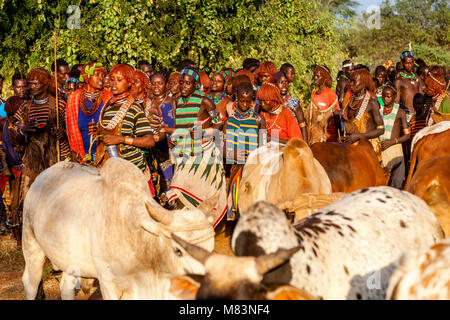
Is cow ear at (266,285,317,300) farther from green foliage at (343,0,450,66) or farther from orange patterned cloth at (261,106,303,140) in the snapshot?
green foliage at (343,0,450,66)

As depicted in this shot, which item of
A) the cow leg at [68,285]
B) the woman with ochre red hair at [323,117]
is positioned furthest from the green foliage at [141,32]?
the cow leg at [68,285]

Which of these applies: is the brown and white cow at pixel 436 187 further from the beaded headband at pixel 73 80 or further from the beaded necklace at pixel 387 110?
the beaded headband at pixel 73 80

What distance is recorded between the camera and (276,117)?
23.1 ft

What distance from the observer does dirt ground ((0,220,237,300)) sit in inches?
256

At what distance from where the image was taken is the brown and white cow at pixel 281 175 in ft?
17.1

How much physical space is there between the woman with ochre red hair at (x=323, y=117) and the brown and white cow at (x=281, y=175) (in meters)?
3.07

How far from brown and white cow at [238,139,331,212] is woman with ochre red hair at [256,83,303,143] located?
19.5 inches

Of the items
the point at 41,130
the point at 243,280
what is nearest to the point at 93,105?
the point at 41,130

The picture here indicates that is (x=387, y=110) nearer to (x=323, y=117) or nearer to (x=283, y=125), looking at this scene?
(x=323, y=117)

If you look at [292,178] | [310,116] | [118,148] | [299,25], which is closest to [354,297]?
[292,178]

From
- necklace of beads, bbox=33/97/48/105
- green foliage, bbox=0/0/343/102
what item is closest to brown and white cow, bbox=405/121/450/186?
necklace of beads, bbox=33/97/48/105
